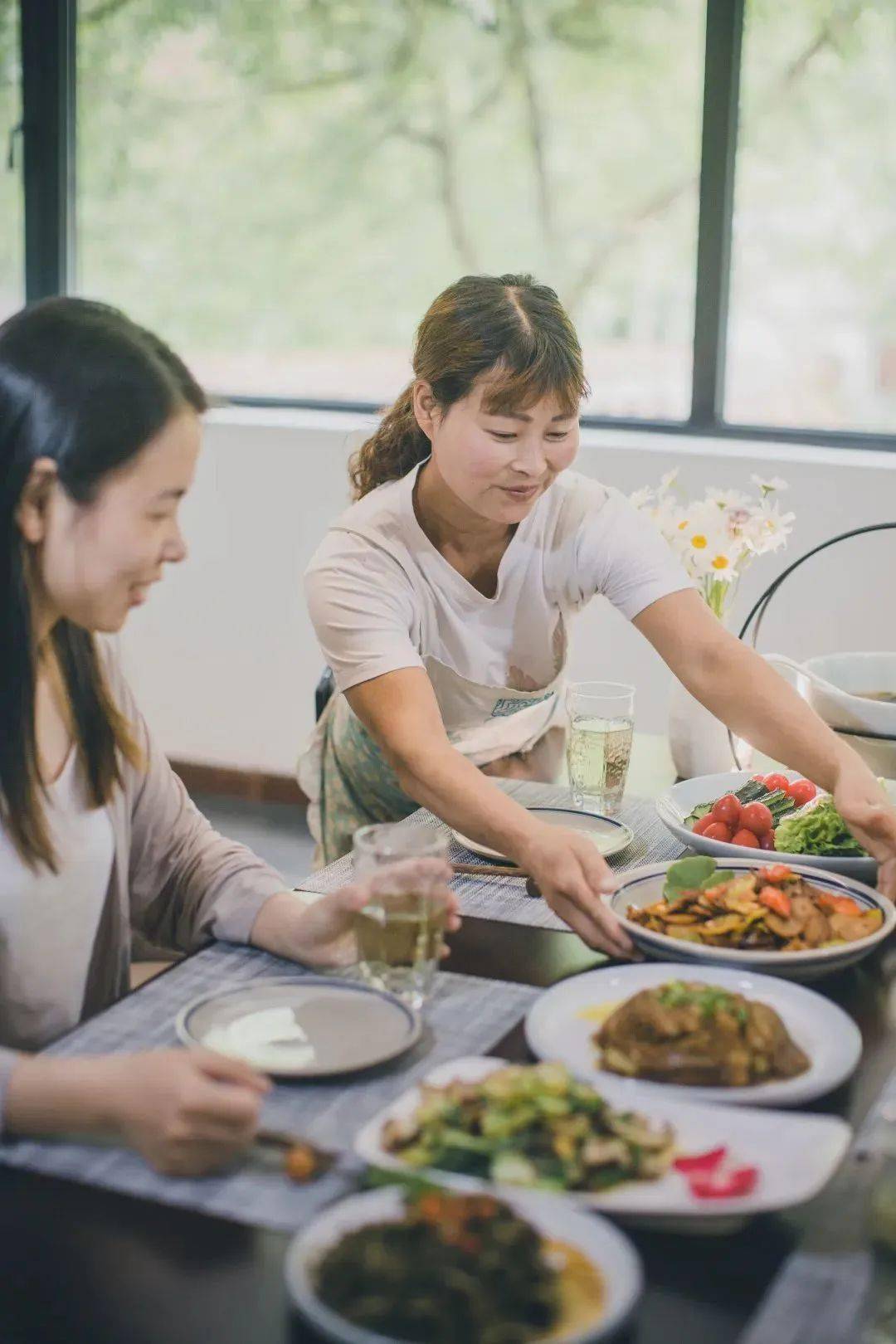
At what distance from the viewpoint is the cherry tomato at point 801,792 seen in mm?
1737

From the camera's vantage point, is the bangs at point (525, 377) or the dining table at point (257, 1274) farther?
the bangs at point (525, 377)

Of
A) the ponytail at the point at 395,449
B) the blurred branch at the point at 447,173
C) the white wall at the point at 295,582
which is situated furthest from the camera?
the blurred branch at the point at 447,173

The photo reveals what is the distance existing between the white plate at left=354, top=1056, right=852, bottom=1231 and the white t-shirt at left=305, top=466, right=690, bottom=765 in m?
0.88

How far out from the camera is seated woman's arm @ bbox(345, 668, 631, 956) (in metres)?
1.38

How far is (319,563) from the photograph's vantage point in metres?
1.87

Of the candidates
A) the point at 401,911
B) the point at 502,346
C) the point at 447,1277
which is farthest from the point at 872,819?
the point at 447,1277

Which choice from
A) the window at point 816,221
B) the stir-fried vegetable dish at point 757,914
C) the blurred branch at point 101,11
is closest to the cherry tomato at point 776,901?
the stir-fried vegetable dish at point 757,914

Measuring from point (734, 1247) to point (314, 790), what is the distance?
1.49 m

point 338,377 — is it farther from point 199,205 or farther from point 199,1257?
point 199,1257

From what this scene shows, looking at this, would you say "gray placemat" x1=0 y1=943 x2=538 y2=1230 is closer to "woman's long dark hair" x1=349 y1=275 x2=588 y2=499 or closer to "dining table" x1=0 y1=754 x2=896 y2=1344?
"dining table" x1=0 y1=754 x2=896 y2=1344

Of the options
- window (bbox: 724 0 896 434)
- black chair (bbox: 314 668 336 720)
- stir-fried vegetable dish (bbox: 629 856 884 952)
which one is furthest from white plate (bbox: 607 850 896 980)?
window (bbox: 724 0 896 434)

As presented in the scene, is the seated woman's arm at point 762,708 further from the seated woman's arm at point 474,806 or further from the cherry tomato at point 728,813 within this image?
the seated woman's arm at point 474,806

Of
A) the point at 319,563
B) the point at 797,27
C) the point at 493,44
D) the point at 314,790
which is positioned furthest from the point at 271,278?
the point at 319,563

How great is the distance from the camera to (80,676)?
1364mm
